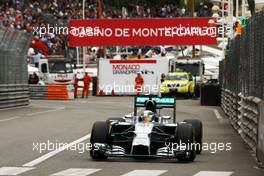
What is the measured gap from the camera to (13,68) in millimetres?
35812

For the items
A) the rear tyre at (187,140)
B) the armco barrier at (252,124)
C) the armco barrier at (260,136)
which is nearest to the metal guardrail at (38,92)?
the armco barrier at (252,124)

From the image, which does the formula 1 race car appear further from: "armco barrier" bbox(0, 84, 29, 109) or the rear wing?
"armco barrier" bbox(0, 84, 29, 109)

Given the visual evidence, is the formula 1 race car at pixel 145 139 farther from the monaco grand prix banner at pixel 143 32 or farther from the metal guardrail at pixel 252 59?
the monaco grand prix banner at pixel 143 32

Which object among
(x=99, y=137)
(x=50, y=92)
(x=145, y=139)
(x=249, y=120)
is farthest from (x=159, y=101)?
(x=50, y=92)

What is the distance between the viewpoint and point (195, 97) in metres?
49.1

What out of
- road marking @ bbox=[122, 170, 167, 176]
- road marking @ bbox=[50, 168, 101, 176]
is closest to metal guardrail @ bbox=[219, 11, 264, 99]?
road marking @ bbox=[122, 170, 167, 176]

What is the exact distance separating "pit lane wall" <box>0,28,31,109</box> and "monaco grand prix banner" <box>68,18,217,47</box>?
1377 cm

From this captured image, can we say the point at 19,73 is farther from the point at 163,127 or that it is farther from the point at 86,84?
the point at 163,127

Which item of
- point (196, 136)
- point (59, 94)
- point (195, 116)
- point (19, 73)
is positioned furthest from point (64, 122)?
point (59, 94)

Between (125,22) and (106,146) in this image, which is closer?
(106,146)

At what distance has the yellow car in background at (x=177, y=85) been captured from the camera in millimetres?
47875

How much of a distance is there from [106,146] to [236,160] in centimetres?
221

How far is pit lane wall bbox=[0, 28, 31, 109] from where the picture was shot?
33.5 m

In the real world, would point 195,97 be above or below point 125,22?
below
